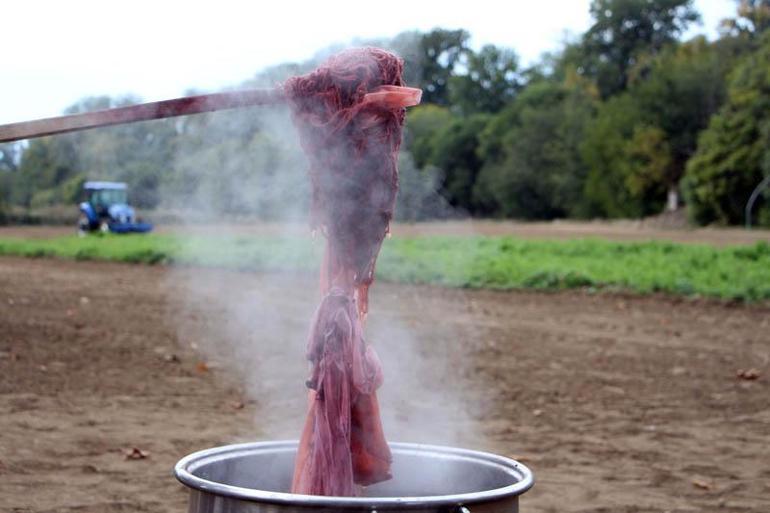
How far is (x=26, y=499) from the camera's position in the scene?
4863 millimetres

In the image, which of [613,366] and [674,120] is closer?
[613,366]

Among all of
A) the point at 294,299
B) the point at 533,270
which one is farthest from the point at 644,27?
the point at 294,299

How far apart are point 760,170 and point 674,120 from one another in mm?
7299

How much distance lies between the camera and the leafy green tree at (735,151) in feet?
140

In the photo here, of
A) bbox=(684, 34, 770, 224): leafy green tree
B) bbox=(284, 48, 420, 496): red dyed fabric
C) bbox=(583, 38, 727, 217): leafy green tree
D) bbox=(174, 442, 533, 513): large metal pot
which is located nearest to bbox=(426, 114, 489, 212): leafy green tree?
bbox=(583, 38, 727, 217): leafy green tree

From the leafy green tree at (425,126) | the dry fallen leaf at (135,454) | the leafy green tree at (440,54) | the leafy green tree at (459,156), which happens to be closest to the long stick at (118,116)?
the leafy green tree at (440,54)

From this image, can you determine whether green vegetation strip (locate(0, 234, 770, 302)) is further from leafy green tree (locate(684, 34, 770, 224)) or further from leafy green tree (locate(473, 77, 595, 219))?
leafy green tree (locate(473, 77, 595, 219))

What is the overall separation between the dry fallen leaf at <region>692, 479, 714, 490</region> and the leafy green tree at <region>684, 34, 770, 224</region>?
38184 mm

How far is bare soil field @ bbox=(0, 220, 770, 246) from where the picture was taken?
11069 millimetres

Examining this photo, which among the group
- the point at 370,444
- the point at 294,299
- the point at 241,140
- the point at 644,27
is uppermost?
the point at 644,27

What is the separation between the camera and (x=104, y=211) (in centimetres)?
3703

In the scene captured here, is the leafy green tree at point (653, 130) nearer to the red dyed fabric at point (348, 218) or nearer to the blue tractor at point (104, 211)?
the blue tractor at point (104, 211)

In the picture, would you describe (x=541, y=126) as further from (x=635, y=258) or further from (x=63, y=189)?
(x=63, y=189)

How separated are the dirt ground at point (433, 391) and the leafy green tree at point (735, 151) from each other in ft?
101
